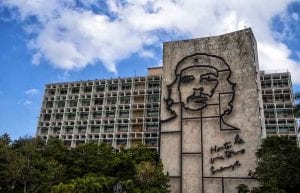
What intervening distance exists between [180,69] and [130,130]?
28.5 m

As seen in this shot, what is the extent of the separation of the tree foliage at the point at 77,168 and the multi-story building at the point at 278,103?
31.1m

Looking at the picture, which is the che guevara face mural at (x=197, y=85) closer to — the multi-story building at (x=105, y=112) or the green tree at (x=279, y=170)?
the green tree at (x=279, y=170)

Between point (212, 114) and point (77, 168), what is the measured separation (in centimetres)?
1300

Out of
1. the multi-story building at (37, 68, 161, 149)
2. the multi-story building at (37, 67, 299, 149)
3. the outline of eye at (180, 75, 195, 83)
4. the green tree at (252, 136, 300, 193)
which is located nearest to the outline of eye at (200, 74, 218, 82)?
the outline of eye at (180, 75, 195, 83)

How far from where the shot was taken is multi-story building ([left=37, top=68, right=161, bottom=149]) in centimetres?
6044

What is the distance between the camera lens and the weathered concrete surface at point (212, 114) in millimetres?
29219

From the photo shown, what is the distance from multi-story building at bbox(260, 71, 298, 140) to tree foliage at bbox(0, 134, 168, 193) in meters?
31.1

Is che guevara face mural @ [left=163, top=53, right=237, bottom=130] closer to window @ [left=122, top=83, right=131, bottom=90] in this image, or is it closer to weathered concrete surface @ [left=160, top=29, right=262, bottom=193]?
weathered concrete surface @ [left=160, top=29, right=262, bottom=193]

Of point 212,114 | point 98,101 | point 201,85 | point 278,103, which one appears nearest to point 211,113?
point 212,114

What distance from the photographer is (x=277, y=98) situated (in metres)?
58.5

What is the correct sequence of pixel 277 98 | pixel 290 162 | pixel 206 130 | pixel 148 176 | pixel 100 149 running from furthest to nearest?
pixel 277 98
pixel 100 149
pixel 206 130
pixel 148 176
pixel 290 162

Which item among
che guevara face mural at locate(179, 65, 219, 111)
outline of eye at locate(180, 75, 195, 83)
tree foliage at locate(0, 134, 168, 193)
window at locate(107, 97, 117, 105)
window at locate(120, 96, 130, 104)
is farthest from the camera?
window at locate(107, 97, 117, 105)

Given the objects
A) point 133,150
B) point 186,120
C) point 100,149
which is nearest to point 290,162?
point 186,120

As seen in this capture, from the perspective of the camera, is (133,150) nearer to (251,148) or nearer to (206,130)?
(206,130)
